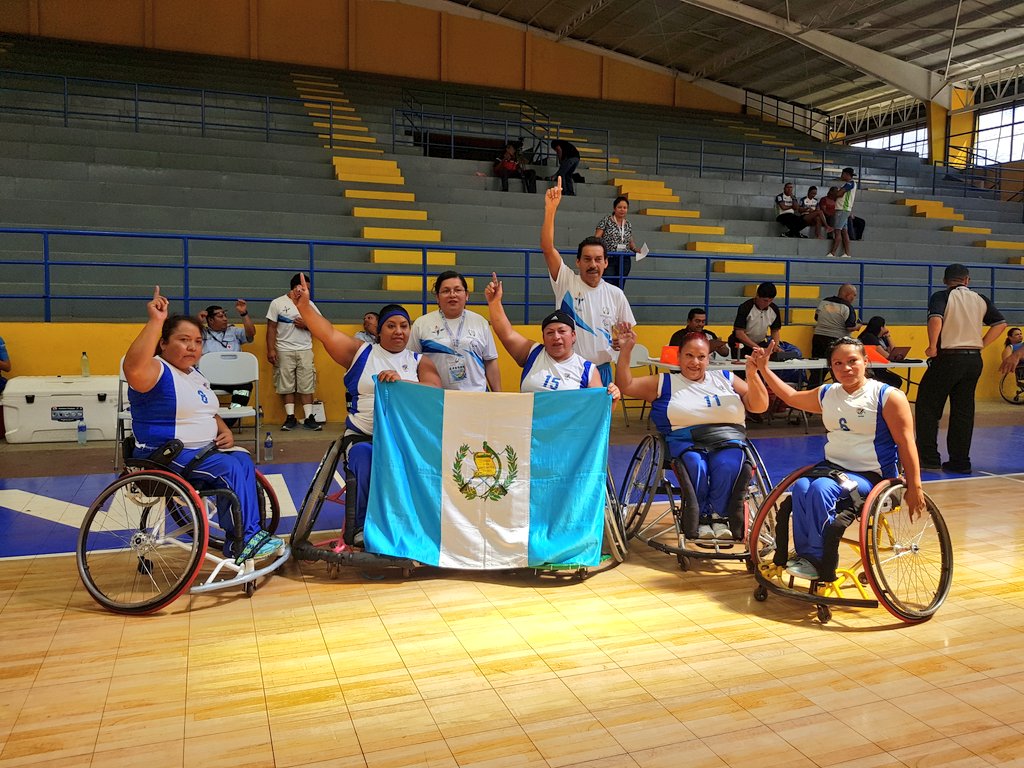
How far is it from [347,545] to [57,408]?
4.33m

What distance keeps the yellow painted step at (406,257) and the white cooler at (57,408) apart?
15.0 ft

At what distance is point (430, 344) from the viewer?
4574 millimetres

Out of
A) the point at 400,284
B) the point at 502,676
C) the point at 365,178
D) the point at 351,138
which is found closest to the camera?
the point at 502,676

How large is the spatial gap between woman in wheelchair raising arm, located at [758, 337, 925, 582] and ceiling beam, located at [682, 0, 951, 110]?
14741mm

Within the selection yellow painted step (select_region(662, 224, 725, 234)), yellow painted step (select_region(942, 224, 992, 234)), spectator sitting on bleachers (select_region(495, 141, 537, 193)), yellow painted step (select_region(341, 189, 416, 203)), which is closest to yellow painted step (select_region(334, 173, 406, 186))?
yellow painted step (select_region(341, 189, 416, 203))

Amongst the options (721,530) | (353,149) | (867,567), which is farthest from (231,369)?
(353,149)

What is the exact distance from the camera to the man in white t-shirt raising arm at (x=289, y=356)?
8.17 m

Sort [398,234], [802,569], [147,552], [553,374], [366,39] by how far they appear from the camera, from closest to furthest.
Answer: [802,569] → [147,552] → [553,374] → [398,234] → [366,39]

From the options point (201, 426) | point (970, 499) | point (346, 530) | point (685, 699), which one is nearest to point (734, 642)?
point (685, 699)

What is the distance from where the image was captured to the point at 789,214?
14.1 m

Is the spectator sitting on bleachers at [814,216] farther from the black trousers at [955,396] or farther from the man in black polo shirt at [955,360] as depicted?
the black trousers at [955,396]

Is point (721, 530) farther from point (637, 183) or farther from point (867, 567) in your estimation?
point (637, 183)

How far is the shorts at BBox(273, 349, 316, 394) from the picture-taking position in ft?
26.8

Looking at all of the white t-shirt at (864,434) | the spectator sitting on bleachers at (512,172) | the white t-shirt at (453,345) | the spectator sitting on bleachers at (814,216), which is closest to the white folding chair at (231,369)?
the white t-shirt at (453,345)
